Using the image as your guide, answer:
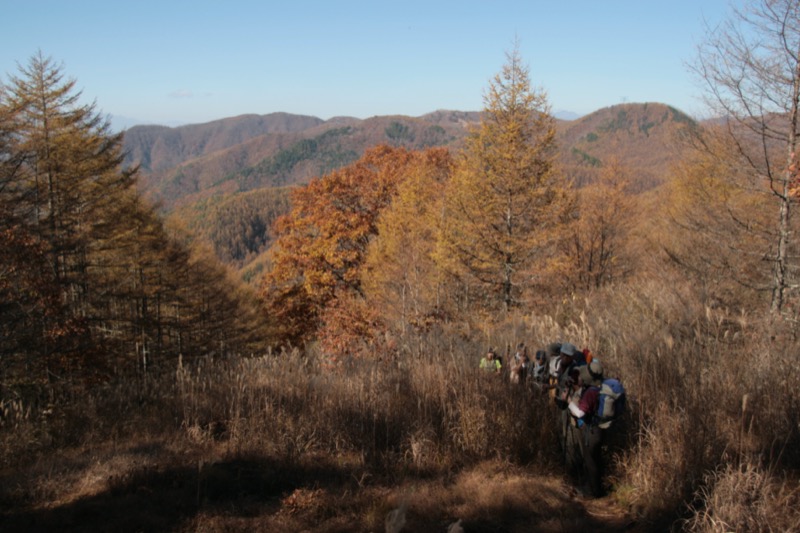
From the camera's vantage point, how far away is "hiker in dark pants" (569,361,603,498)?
14.3ft

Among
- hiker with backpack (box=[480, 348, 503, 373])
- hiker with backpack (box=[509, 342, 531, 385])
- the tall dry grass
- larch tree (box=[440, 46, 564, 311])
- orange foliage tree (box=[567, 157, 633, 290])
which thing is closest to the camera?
the tall dry grass

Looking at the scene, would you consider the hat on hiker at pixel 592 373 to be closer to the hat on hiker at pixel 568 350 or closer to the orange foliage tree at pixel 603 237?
the hat on hiker at pixel 568 350

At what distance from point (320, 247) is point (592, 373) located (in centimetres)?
2015

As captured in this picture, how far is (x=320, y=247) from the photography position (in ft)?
77.8

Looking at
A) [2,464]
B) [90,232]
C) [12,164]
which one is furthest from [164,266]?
[2,464]

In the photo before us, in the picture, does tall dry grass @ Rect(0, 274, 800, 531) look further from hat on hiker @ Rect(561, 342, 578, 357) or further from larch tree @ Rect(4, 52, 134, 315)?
larch tree @ Rect(4, 52, 134, 315)

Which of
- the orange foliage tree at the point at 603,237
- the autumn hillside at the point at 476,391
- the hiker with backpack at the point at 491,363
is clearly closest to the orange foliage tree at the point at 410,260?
the autumn hillside at the point at 476,391

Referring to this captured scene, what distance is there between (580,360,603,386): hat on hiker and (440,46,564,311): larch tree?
10.1 meters

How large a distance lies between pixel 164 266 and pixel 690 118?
21.7 meters

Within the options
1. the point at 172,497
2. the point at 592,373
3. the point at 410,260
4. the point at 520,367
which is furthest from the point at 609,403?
the point at 410,260

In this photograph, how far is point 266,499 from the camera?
14.3ft

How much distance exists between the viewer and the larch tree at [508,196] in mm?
14734

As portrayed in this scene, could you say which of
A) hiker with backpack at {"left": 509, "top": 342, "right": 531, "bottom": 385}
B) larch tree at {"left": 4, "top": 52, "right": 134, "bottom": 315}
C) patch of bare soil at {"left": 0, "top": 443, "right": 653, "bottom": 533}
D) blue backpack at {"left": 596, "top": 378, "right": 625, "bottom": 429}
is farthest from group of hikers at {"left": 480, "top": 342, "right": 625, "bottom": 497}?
larch tree at {"left": 4, "top": 52, "right": 134, "bottom": 315}

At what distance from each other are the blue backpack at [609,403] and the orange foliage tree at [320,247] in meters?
18.6
